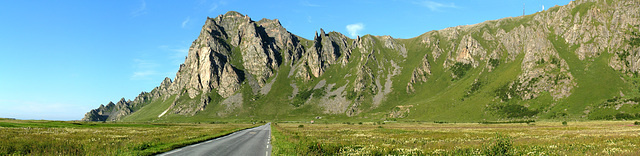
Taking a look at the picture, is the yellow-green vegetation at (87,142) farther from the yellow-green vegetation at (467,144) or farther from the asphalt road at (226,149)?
the yellow-green vegetation at (467,144)

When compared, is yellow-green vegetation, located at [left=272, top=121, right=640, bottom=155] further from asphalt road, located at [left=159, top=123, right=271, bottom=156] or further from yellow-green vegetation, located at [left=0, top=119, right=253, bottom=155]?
yellow-green vegetation, located at [left=0, top=119, right=253, bottom=155]

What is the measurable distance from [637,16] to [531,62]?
207 feet

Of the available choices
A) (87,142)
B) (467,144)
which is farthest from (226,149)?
(467,144)

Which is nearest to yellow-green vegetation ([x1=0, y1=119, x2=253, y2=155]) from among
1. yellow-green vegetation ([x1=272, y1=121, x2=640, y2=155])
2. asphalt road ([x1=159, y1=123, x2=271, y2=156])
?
asphalt road ([x1=159, y1=123, x2=271, y2=156])

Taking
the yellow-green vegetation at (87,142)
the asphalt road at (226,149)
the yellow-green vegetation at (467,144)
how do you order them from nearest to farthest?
the yellow-green vegetation at (467,144)
the yellow-green vegetation at (87,142)
the asphalt road at (226,149)

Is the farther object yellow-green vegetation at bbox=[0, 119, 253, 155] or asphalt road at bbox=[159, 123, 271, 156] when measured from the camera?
asphalt road at bbox=[159, 123, 271, 156]

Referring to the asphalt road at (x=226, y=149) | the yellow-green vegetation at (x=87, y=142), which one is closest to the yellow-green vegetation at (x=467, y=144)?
the asphalt road at (x=226, y=149)

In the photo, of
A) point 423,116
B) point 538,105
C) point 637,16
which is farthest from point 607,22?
point 423,116

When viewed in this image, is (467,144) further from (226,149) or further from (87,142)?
(87,142)

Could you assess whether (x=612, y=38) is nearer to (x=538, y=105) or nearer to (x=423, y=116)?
(x=538, y=105)

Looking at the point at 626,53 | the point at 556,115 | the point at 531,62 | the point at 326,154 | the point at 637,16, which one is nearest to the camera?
the point at 326,154

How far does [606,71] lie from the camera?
16700 centimetres

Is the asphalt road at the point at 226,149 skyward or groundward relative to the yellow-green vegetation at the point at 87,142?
groundward

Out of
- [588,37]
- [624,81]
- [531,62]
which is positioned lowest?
[624,81]
